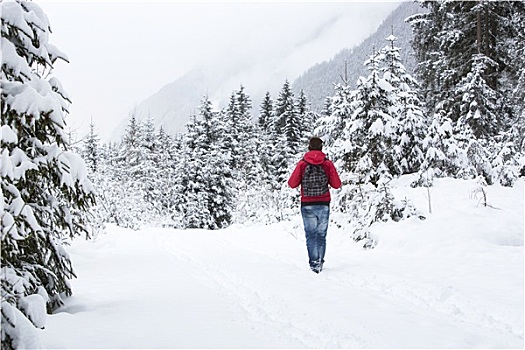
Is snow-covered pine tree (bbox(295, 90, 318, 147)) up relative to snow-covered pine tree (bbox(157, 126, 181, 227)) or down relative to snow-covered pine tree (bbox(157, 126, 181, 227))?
up

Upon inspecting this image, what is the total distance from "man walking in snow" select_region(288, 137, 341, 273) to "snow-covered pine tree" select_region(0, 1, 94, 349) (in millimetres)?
3916

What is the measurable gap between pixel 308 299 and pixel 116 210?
1914cm

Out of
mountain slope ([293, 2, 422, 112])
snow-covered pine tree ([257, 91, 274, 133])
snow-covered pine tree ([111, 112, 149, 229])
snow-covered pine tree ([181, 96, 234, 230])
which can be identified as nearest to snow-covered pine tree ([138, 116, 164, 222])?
snow-covered pine tree ([111, 112, 149, 229])

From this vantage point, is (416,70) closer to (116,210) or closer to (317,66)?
(116,210)

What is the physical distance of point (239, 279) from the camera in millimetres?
6266

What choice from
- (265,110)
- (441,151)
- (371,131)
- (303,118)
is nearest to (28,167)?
(371,131)

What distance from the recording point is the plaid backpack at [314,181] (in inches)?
288

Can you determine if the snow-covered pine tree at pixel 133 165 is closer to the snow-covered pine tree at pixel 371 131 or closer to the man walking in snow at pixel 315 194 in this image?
the snow-covered pine tree at pixel 371 131

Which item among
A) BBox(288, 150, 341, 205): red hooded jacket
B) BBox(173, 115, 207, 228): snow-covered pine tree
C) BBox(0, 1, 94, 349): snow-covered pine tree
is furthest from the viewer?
BBox(173, 115, 207, 228): snow-covered pine tree

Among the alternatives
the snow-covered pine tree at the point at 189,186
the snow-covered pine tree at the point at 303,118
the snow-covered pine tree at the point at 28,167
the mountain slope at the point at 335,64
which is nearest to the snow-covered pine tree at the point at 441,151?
the snow-covered pine tree at the point at 28,167

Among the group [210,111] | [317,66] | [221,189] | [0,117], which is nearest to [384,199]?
[0,117]

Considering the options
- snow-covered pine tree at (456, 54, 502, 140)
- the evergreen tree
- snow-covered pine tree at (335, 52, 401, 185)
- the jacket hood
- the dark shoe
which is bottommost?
the dark shoe

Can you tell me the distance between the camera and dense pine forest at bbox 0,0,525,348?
3.52 metres

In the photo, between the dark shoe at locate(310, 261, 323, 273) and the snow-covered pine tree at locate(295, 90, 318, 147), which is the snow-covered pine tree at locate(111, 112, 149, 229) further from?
the dark shoe at locate(310, 261, 323, 273)
